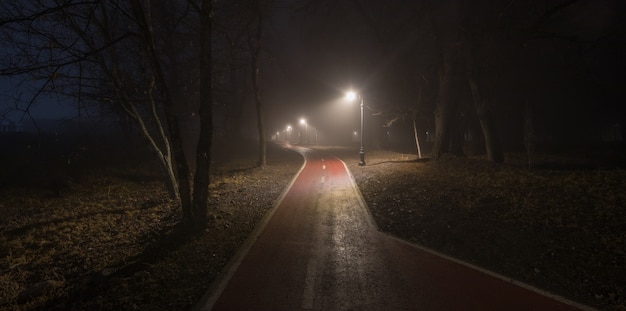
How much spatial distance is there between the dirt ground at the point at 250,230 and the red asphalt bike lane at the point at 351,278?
52 centimetres

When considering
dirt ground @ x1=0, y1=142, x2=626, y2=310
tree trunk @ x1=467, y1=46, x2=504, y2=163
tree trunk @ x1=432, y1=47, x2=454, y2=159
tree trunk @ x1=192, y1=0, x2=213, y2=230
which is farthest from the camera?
tree trunk @ x1=432, y1=47, x2=454, y2=159

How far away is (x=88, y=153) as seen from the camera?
25016mm

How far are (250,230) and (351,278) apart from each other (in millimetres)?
4015

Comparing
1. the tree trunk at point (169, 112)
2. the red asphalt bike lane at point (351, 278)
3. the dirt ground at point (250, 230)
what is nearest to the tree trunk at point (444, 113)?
the dirt ground at point (250, 230)

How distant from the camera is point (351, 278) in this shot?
21.3 feet

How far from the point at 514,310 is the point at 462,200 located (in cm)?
603

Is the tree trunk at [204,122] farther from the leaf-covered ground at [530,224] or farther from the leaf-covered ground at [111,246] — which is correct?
the leaf-covered ground at [530,224]

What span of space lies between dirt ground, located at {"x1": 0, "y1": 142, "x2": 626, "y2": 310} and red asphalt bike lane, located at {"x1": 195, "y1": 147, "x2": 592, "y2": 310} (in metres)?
0.52

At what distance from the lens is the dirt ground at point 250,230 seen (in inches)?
236

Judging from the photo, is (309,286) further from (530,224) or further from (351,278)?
(530,224)

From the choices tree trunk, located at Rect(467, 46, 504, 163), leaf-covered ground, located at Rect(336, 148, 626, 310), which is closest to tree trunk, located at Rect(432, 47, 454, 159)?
tree trunk, located at Rect(467, 46, 504, 163)

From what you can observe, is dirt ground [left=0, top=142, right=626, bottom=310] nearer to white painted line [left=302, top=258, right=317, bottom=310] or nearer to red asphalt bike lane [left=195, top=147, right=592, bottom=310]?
red asphalt bike lane [left=195, top=147, right=592, bottom=310]

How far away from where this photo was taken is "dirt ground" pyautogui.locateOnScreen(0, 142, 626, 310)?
6.00 m

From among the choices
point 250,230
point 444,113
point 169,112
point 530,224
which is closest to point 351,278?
point 250,230
